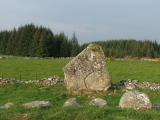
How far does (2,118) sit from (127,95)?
16.4ft

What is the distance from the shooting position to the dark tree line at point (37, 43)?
78.5m

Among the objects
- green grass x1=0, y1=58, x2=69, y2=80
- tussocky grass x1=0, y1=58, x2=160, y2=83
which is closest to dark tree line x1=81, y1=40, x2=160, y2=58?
tussocky grass x1=0, y1=58, x2=160, y2=83

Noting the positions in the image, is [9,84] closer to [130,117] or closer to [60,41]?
[130,117]

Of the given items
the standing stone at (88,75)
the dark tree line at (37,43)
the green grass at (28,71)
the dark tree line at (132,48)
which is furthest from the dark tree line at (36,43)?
the standing stone at (88,75)

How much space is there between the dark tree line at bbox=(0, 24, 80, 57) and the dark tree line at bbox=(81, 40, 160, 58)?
14.7 m

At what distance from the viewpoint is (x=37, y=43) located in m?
79.4

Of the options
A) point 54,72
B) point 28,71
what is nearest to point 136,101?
point 54,72

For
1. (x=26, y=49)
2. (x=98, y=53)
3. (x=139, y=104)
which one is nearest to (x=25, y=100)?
(x=98, y=53)

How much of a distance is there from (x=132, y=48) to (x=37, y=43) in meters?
50.2

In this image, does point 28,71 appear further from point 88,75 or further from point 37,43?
point 37,43

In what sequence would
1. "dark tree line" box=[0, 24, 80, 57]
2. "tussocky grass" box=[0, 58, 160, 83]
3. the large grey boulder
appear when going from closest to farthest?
the large grey boulder < "tussocky grass" box=[0, 58, 160, 83] < "dark tree line" box=[0, 24, 80, 57]

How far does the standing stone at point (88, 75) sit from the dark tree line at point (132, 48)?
241 ft

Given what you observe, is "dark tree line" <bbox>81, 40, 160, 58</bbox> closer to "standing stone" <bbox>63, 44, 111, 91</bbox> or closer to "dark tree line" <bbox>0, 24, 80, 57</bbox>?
"dark tree line" <bbox>0, 24, 80, 57</bbox>

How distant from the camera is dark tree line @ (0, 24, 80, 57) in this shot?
258 ft
